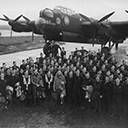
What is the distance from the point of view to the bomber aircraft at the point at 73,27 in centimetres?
1477

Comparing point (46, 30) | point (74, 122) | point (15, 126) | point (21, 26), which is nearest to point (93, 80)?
point (74, 122)

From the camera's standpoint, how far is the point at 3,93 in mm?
7887

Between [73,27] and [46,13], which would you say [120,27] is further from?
[46,13]

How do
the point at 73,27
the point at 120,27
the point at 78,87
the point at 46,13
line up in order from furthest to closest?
the point at 120,27 < the point at 73,27 < the point at 46,13 < the point at 78,87

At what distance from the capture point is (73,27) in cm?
1625

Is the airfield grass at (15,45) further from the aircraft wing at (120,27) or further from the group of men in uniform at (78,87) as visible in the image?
the group of men in uniform at (78,87)

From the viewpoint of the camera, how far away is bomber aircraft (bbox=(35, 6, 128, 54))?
14.8m

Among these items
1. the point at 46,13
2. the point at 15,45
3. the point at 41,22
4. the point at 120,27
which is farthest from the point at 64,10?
the point at 15,45

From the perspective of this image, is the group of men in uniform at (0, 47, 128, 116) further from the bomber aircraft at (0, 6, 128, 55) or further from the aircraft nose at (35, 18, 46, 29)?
the bomber aircraft at (0, 6, 128, 55)

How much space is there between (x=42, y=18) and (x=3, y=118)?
889 cm

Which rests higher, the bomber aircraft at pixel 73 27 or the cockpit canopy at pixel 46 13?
the cockpit canopy at pixel 46 13

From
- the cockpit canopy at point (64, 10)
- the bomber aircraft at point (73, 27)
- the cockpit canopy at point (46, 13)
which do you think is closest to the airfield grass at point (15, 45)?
the bomber aircraft at point (73, 27)

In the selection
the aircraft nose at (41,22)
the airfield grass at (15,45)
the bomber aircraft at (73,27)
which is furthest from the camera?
the airfield grass at (15,45)

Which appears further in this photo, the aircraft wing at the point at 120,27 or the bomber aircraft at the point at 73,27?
the aircraft wing at the point at 120,27
